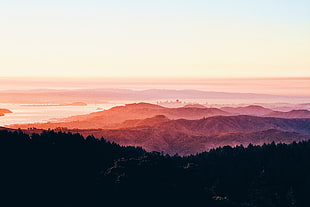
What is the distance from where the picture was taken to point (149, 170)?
231ft

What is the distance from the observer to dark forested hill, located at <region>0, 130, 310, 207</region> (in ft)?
202

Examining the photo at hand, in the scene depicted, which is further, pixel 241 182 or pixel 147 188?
pixel 241 182

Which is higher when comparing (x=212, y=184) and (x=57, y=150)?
(x=57, y=150)

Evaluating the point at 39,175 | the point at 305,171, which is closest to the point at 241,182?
the point at 305,171

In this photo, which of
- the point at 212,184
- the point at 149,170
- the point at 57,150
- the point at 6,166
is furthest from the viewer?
the point at 212,184

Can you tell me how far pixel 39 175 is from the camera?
66.1 metres

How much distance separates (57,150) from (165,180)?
20878mm

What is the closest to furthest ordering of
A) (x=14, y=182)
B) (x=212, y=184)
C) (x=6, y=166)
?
1. (x=14, y=182)
2. (x=6, y=166)
3. (x=212, y=184)

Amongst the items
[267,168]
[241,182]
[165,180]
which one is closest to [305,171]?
[267,168]

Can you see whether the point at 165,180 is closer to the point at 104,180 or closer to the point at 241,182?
the point at 104,180

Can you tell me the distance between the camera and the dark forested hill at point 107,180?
202 feet

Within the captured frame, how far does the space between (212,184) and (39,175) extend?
145ft

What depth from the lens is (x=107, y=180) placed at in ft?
219

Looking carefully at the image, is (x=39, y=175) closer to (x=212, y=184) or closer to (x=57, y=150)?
(x=57, y=150)
